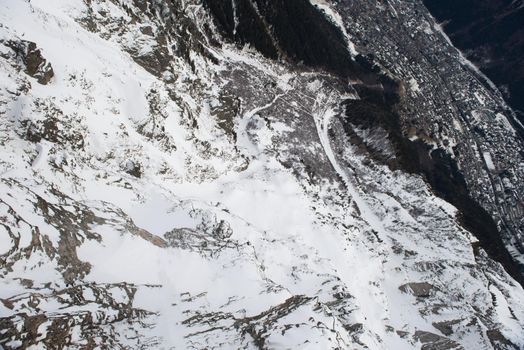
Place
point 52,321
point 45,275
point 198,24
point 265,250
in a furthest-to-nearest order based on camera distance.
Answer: point 198,24, point 265,250, point 45,275, point 52,321

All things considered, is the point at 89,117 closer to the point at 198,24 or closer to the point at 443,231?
the point at 198,24

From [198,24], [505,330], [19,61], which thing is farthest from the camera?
[198,24]

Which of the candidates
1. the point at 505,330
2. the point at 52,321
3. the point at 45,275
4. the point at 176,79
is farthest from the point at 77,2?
the point at 505,330

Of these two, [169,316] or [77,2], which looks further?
[77,2]

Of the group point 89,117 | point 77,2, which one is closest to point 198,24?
point 77,2

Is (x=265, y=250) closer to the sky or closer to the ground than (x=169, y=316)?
closer to the sky

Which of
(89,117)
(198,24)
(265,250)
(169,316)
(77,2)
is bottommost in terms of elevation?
(169,316)
